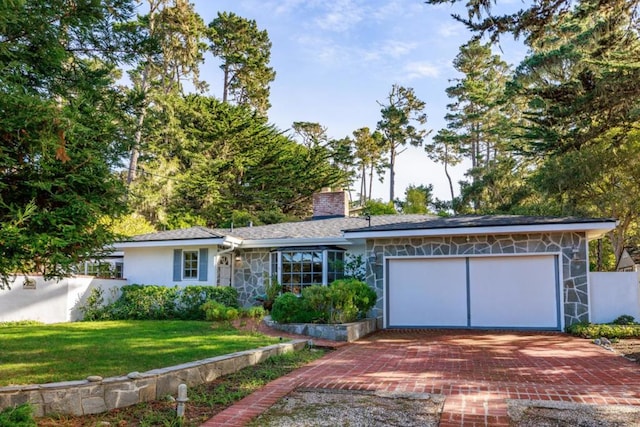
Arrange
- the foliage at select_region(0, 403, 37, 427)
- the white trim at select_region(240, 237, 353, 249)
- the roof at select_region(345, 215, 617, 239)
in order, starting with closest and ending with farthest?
the foliage at select_region(0, 403, 37, 427) < the roof at select_region(345, 215, 617, 239) < the white trim at select_region(240, 237, 353, 249)

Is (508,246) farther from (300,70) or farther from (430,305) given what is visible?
(300,70)

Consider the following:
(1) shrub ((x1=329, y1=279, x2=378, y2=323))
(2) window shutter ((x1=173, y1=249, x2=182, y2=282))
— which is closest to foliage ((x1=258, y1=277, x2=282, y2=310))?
(1) shrub ((x1=329, y1=279, x2=378, y2=323))

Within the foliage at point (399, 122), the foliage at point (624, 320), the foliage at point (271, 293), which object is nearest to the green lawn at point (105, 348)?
the foliage at point (271, 293)

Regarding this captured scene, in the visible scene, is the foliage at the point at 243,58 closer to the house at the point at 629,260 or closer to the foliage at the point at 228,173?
the foliage at the point at 228,173

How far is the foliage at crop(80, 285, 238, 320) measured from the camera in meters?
13.9

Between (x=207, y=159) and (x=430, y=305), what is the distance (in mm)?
17185

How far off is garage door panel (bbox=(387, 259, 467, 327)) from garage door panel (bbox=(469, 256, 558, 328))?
33cm

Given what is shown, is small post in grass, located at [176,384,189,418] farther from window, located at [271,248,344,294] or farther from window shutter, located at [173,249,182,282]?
window shutter, located at [173,249,182,282]

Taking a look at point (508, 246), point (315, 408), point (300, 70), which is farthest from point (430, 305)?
point (300, 70)

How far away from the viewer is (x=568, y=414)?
191 inches

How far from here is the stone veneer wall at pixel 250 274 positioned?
15.3m

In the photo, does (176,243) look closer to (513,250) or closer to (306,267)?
(306,267)

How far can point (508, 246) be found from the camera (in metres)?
12.1

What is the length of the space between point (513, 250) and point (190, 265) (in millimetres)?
9579
